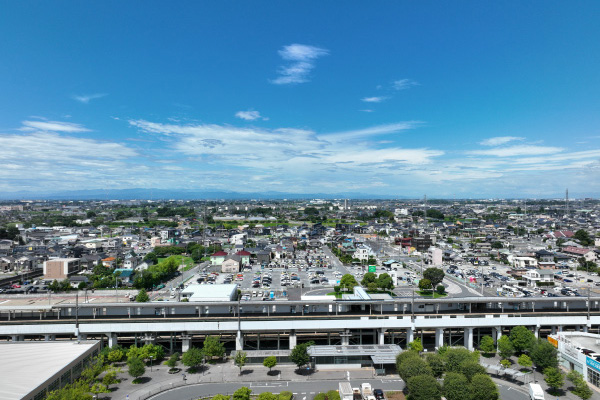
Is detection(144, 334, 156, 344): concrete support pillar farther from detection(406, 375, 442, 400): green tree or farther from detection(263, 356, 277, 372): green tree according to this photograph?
detection(406, 375, 442, 400): green tree

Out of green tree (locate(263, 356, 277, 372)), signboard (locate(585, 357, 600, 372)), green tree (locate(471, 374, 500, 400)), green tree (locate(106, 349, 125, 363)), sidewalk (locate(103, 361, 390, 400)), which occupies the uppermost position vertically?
green tree (locate(471, 374, 500, 400))

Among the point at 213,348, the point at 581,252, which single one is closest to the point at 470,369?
the point at 213,348

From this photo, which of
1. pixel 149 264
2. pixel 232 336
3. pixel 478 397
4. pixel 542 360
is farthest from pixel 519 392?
pixel 149 264

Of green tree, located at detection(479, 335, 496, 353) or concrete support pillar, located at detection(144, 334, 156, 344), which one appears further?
concrete support pillar, located at detection(144, 334, 156, 344)

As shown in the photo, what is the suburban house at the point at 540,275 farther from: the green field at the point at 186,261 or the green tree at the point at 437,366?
the green field at the point at 186,261

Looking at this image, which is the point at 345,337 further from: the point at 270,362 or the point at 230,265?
the point at 230,265

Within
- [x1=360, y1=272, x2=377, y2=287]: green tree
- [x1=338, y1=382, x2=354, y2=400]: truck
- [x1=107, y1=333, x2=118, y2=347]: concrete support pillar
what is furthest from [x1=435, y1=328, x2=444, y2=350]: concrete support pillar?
[x1=107, y1=333, x2=118, y2=347]: concrete support pillar

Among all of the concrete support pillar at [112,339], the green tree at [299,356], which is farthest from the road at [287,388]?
the concrete support pillar at [112,339]
